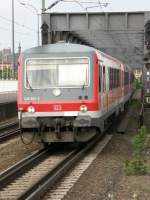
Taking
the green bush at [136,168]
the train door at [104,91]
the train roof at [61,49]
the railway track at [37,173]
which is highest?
the train roof at [61,49]

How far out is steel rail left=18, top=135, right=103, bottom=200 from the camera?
9.28 m

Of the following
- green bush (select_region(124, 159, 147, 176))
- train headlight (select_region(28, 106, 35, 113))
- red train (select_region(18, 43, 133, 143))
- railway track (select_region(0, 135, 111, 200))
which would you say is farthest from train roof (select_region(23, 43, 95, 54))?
green bush (select_region(124, 159, 147, 176))

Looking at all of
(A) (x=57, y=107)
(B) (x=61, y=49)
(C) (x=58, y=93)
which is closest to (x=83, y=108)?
(A) (x=57, y=107)

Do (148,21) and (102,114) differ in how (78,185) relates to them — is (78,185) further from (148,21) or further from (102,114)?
(148,21)

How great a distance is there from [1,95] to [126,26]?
35.1 ft

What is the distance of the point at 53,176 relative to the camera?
10922 mm

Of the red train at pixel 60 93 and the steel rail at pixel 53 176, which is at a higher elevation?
the red train at pixel 60 93

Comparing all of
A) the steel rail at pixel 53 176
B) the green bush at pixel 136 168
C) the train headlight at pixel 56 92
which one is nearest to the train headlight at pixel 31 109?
the train headlight at pixel 56 92

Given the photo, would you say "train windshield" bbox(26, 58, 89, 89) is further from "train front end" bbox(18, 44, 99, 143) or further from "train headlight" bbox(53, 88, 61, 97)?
"train headlight" bbox(53, 88, 61, 97)

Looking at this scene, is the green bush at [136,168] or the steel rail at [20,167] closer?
the steel rail at [20,167]

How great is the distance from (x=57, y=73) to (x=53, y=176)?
4.53 metres

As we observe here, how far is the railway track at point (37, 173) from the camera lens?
31.9ft

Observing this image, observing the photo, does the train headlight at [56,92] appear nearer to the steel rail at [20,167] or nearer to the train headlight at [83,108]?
the train headlight at [83,108]

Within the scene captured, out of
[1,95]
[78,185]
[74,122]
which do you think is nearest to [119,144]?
[74,122]
